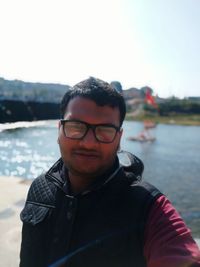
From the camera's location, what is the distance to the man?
4.47 ft

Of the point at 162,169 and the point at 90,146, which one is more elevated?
the point at 90,146

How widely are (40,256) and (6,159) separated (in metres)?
18.0

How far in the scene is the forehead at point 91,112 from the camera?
151cm

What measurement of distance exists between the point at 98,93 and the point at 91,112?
3.4 inches

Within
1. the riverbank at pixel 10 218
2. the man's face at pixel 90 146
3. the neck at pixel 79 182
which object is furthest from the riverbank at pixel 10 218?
the man's face at pixel 90 146

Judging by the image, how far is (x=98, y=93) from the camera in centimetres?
153

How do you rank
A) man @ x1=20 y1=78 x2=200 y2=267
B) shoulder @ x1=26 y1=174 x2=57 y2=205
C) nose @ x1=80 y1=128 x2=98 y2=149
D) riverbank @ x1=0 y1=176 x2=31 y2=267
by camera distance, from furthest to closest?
riverbank @ x1=0 y1=176 x2=31 y2=267, shoulder @ x1=26 y1=174 x2=57 y2=205, nose @ x1=80 y1=128 x2=98 y2=149, man @ x1=20 y1=78 x2=200 y2=267

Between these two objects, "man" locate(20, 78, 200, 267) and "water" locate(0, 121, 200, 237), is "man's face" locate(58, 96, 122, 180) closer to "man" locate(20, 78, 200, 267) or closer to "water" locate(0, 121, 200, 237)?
"man" locate(20, 78, 200, 267)

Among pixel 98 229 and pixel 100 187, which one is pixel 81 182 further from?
pixel 98 229

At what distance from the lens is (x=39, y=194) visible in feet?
5.57

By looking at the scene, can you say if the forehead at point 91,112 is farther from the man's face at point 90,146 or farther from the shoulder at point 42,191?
the shoulder at point 42,191

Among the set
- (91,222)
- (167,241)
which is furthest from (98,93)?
(167,241)

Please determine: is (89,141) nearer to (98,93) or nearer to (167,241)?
(98,93)

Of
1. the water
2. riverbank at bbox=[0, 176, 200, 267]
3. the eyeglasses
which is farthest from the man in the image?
the water
